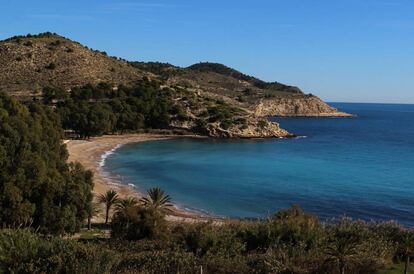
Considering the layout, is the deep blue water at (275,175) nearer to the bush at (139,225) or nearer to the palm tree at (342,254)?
the bush at (139,225)

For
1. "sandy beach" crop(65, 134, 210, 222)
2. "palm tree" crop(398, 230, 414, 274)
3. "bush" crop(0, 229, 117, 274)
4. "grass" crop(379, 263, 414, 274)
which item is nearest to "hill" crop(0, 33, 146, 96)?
"sandy beach" crop(65, 134, 210, 222)

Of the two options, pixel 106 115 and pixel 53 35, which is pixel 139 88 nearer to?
pixel 106 115

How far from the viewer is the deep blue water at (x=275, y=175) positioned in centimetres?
4856

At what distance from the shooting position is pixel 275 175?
67.4m

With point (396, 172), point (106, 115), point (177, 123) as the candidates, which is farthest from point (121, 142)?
point (396, 172)

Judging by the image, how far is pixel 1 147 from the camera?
3141cm

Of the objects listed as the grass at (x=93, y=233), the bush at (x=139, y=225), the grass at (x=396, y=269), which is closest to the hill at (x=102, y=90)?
the grass at (x=93, y=233)

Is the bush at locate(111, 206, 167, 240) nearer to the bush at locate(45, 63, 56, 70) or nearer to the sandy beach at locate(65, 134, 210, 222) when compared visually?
the sandy beach at locate(65, 134, 210, 222)

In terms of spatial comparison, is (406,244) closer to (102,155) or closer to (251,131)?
(102,155)

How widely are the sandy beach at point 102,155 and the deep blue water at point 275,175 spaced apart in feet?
7.29

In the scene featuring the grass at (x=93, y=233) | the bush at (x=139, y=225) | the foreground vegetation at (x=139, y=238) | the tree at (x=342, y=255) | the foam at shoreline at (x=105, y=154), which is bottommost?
the grass at (x=93, y=233)

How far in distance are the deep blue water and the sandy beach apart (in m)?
2.22

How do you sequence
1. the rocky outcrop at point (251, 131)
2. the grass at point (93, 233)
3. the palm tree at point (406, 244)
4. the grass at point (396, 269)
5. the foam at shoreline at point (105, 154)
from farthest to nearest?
the rocky outcrop at point (251, 131), the foam at shoreline at point (105, 154), the grass at point (93, 233), the palm tree at point (406, 244), the grass at point (396, 269)

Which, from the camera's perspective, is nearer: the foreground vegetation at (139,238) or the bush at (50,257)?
the bush at (50,257)
